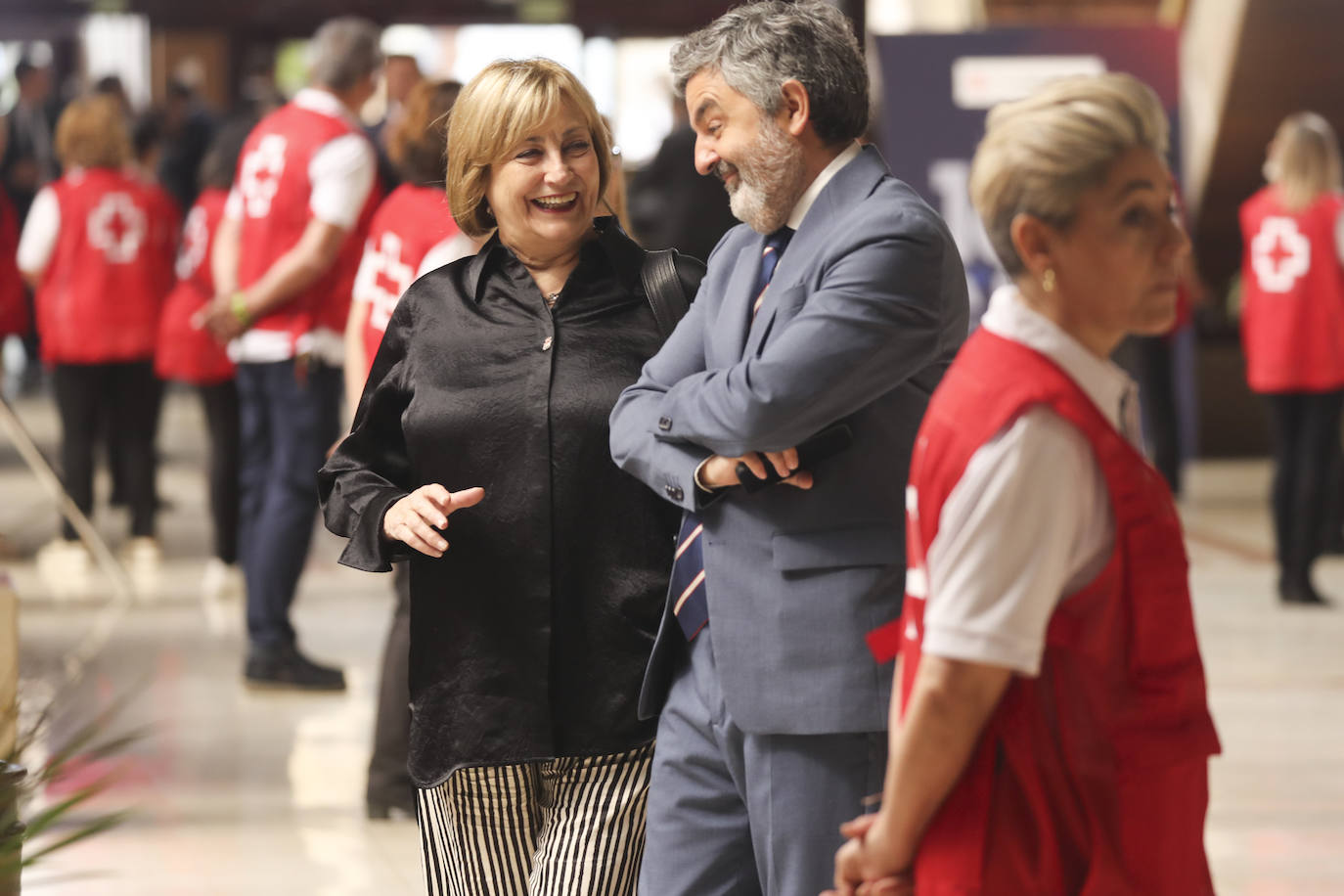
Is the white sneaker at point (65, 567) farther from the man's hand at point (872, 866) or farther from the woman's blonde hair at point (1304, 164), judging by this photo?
the man's hand at point (872, 866)

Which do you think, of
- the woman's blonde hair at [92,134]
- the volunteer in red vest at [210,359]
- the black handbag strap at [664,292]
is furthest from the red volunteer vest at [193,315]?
the black handbag strap at [664,292]

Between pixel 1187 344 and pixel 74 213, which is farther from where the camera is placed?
pixel 1187 344

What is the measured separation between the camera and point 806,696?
2145 millimetres

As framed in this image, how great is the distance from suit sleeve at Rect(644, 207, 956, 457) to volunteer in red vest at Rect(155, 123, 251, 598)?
574 centimetres

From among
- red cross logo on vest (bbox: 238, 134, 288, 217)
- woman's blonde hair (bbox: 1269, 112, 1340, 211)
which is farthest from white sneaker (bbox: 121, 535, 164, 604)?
woman's blonde hair (bbox: 1269, 112, 1340, 211)

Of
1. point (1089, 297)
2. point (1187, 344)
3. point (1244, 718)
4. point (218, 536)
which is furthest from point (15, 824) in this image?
point (1187, 344)

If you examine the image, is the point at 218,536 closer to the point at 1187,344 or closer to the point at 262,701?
the point at 262,701

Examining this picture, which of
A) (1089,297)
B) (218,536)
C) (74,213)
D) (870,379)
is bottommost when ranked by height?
(218,536)

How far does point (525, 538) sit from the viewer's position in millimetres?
2445

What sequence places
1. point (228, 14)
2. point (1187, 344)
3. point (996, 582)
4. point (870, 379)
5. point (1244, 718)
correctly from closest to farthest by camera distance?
point (996, 582), point (870, 379), point (1244, 718), point (1187, 344), point (228, 14)

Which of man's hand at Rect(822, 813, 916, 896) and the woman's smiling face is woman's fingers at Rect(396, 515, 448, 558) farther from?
man's hand at Rect(822, 813, 916, 896)

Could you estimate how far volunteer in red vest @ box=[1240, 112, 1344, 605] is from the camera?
754cm

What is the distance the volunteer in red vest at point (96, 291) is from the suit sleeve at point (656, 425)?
607cm

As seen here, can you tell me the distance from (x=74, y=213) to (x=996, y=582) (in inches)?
282
